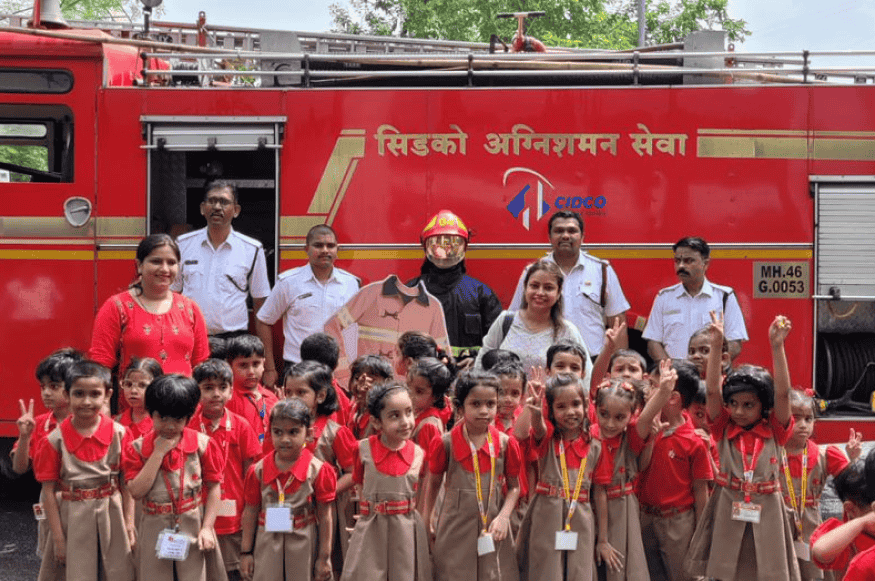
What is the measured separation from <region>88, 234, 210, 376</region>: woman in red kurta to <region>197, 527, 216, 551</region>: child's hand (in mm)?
1358

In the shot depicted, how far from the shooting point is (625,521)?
19.0ft

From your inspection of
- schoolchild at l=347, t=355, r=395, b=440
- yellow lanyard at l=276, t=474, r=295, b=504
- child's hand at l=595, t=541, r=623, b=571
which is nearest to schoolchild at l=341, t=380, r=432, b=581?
yellow lanyard at l=276, t=474, r=295, b=504

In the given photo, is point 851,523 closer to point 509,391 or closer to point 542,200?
point 509,391

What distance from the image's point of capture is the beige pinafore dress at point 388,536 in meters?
5.50

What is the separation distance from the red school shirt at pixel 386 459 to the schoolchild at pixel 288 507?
0.13m

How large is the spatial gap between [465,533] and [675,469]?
120cm

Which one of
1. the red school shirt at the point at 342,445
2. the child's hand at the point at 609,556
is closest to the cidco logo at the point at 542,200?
the red school shirt at the point at 342,445

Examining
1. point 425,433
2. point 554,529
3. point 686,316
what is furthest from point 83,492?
point 686,316

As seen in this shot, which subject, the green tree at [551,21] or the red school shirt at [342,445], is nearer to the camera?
the red school shirt at [342,445]

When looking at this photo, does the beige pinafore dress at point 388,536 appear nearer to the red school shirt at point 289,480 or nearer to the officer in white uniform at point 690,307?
the red school shirt at point 289,480

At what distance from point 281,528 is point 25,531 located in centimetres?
350

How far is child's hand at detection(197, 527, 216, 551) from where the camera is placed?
5.41 metres

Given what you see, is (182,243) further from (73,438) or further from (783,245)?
(783,245)

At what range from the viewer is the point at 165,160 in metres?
8.28
